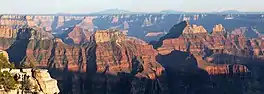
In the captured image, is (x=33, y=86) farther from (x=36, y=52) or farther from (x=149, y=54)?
(x=149, y=54)

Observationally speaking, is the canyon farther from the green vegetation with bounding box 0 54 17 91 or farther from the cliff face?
the green vegetation with bounding box 0 54 17 91

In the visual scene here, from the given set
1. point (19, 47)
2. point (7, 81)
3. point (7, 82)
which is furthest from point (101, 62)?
point (7, 82)

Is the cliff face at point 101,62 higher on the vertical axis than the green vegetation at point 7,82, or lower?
lower

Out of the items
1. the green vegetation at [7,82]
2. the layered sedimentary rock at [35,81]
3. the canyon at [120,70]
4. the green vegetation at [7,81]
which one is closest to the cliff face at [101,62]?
the canyon at [120,70]

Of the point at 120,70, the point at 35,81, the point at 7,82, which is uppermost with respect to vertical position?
the point at 7,82

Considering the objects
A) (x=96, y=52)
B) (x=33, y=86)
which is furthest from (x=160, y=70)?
(x=33, y=86)

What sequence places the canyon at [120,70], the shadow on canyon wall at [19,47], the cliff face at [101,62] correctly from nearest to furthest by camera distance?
the cliff face at [101,62], the canyon at [120,70], the shadow on canyon wall at [19,47]

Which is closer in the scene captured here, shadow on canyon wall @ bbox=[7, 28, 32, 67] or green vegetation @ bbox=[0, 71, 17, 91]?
green vegetation @ bbox=[0, 71, 17, 91]

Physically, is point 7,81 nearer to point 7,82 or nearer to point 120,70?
point 7,82

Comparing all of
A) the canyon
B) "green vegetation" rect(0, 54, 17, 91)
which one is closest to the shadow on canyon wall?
the canyon

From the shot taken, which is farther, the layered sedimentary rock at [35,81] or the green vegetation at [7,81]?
the layered sedimentary rock at [35,81]

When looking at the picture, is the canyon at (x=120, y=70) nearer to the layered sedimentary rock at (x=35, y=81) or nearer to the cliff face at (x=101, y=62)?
the cliff face at (x=101, y=62)
